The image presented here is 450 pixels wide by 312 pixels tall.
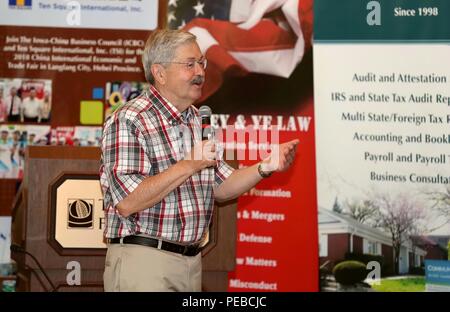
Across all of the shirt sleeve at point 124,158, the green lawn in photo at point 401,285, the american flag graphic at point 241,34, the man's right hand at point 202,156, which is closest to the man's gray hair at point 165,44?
the shirt sleeve at point 124,158

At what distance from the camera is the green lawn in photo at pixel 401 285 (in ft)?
13.3

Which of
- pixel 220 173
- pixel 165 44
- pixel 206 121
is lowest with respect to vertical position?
pixel 220 173

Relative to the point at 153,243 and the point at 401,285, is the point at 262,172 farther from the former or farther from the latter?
the point at 401,285

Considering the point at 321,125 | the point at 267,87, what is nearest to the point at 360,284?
the point at 321,125

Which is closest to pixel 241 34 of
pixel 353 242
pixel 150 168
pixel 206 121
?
pixel 353 242

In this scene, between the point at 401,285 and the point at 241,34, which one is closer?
the point at 401,285

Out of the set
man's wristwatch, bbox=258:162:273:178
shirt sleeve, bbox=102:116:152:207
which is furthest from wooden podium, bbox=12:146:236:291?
shirt sleeve, bbox=102:116:152:207

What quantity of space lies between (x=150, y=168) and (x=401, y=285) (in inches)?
93.7

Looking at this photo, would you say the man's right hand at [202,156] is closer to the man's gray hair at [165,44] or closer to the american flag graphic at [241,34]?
the man's gray hair at [165,44]

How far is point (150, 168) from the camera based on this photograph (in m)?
2.26

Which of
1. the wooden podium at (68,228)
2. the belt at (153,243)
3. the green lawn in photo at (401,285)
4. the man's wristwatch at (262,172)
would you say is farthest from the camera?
the green lawn in photo at (401,285)

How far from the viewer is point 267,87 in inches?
166

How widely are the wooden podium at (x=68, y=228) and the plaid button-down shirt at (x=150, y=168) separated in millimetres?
352

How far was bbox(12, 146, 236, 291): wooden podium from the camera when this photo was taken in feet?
8.66
